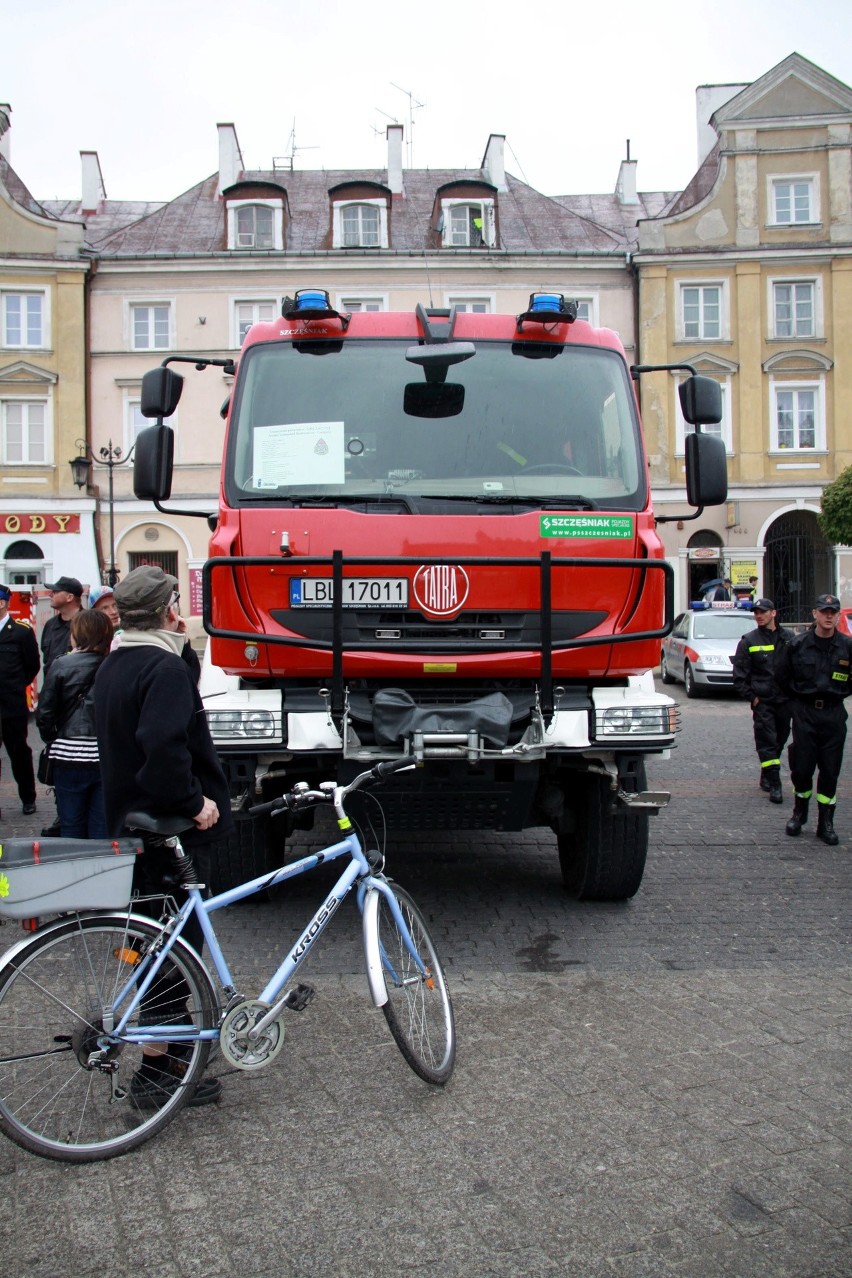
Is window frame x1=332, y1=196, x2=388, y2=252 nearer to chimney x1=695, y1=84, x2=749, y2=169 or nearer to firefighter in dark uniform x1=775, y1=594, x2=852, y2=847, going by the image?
chimney x1=695, y1=84, x2=749, y2=169

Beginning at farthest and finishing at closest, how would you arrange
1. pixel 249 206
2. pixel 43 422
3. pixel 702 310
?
pixel 249 206 → pixel 702 310 → pixel 43 422

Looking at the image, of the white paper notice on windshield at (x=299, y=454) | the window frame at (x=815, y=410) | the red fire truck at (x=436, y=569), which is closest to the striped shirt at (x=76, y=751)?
the red fire truck at (x=436, y=569)

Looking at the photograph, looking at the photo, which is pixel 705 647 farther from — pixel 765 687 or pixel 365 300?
pixel 365 300

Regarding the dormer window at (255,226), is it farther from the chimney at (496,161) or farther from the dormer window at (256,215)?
the chimney at (496,161)

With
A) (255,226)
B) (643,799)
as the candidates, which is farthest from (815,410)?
(643,799)

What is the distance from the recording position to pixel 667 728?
5426 millimetres

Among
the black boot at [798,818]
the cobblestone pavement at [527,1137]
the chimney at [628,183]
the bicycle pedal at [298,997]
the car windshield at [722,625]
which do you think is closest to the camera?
the cobblestone pavement at [527,1137]

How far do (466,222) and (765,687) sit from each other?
94.1 ft

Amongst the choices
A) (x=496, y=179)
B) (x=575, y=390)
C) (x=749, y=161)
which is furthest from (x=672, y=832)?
(x=496, y=179)

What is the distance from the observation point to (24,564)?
3291 centimetres

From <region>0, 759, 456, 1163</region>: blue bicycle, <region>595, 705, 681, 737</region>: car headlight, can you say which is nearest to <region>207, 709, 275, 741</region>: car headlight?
<region>0, 759, 456, 1163</region>: blue bicycle

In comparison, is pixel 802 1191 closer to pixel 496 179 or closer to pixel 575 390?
pixel 575 390

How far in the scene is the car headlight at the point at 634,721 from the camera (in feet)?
17.5

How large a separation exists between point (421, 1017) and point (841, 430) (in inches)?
1289
